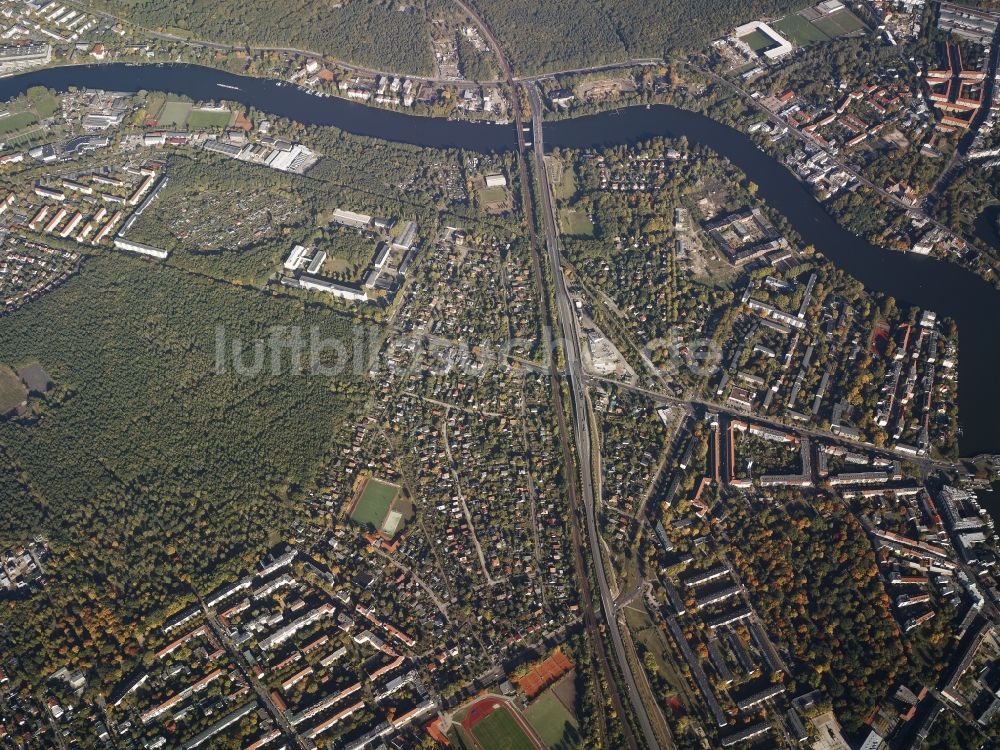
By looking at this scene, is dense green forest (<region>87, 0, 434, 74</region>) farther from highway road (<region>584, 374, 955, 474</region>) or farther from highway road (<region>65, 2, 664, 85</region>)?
highway road (<region>584, 374, 955, 474</region>)

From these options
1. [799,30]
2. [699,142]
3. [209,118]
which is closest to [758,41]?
[799,30]

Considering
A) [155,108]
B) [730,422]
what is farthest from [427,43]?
[730,422]

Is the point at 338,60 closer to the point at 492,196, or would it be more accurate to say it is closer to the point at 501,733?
the point at 492,196

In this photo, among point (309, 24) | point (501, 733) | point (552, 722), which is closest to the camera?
point (501, 733)

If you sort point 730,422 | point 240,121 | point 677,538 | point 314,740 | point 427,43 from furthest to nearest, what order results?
point 427,43, point 240,121, point 730,422, point 677,538, point 314,740

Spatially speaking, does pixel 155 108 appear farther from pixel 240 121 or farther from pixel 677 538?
pixel 677 538

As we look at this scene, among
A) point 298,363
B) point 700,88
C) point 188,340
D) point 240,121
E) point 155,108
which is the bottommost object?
point 298,363
